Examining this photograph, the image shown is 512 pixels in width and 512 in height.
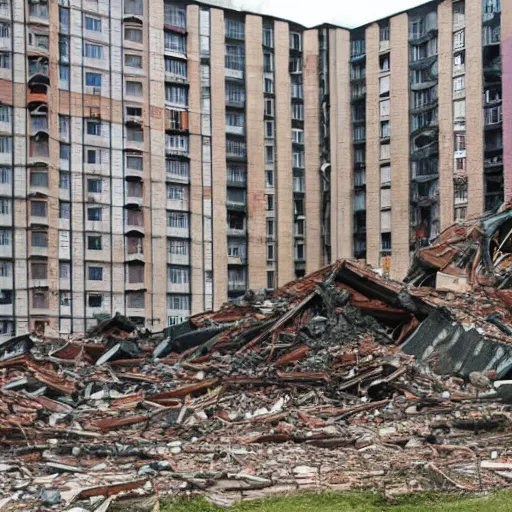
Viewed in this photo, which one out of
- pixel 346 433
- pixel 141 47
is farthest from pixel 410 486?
pixel 141 47

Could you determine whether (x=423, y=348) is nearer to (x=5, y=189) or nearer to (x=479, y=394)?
(x=479, y=394)

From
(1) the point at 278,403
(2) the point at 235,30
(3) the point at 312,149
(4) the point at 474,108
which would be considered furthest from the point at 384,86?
(1) the point at 278,403

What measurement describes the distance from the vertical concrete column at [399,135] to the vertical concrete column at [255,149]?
19.0 ft

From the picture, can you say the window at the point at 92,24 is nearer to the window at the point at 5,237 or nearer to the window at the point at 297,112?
the window at the point at 5,237

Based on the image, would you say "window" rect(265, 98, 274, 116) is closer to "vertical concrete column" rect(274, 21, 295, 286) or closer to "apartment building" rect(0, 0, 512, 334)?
"apartment building" rect(0, 0, 512, 334)

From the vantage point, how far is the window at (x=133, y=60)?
33250 mm

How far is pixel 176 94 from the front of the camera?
34.3 m

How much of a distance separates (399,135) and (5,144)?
1676cm

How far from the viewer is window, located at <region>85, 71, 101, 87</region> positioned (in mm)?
32406

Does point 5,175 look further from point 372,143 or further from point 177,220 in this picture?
point 372,143

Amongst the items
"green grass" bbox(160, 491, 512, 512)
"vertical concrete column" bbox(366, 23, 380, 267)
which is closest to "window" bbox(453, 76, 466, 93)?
"vertical concrete column" bbox(366, 23, 380, 267)

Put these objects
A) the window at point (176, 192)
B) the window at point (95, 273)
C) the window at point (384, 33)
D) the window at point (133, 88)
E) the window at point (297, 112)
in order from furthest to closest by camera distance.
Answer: the window at point (297, 112), the window at point (384, 33), the window at point (176, 192), the window at point (133, 88), the window at point (95, 273)

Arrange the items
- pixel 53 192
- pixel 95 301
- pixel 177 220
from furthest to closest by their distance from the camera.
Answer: pixel 177 220
pixel 95 301
pixel 53 192

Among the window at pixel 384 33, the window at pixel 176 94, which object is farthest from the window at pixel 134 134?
the window at pixel 384 33
